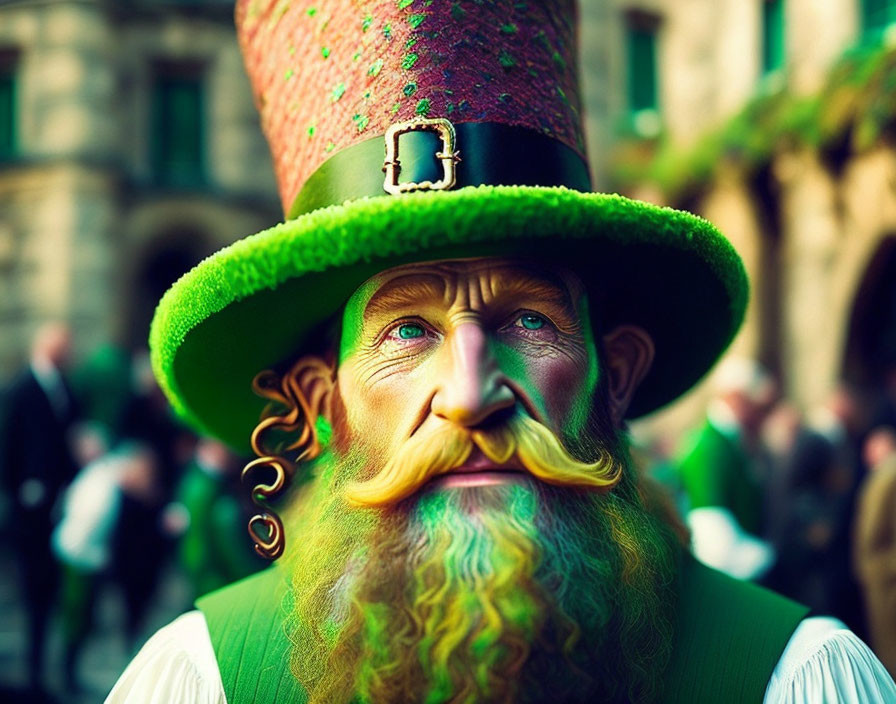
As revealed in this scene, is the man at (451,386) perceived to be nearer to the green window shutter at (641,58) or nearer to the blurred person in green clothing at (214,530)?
the blurred person in green clothing at (214,530)

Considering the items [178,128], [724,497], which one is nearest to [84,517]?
[724,497]

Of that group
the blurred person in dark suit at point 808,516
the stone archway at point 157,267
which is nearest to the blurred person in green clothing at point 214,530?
the blurred person in dark suit at point 808,516

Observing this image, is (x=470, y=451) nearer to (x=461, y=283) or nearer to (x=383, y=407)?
(x=383, y=407)

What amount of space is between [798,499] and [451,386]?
568 cm

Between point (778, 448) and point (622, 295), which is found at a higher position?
point (622, 295)

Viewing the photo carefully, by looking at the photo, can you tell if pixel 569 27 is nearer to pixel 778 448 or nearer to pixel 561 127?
pixel 561 127

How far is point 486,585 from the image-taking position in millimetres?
1835

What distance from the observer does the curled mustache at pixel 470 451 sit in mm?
1911

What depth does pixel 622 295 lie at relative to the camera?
91.9 inches

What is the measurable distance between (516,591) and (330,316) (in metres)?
0.70

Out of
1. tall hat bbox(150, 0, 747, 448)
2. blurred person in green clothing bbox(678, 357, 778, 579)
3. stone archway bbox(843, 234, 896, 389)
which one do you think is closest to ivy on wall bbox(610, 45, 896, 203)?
stone archway bbox(843, 234, 896, 389)

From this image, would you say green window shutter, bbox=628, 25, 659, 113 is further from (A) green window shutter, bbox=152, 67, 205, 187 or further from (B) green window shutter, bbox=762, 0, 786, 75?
(A) green window shutter, bbox=152, 67, 205, 187

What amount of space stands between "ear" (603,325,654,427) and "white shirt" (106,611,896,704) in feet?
1.91

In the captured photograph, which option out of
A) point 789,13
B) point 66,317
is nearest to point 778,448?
point 789,13
